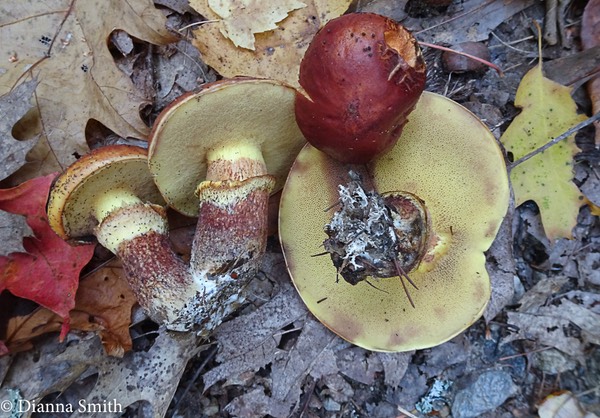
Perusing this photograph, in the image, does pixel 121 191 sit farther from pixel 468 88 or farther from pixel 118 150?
pixel 468 88

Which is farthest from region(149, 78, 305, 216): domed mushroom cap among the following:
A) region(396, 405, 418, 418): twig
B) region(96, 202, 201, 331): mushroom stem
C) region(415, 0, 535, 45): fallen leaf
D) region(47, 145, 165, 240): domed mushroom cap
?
region(396, 405, 418, 418): twig

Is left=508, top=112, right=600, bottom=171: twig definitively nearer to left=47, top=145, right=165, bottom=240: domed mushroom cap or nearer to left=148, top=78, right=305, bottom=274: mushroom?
left=148, top=78, right=305, bottom=274: mushroom

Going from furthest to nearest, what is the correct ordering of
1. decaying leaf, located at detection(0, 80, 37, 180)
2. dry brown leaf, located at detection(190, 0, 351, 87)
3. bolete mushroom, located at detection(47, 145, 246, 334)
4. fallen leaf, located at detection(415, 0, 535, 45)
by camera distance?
fallen leaf, located at detection(415, 0, 535, 45), dry brown leaf, located at detection(190, 0, 351, 87), decaying leaf, located at detection(0, 80, 37, 180), bolete mushroom, located at detection(47, 145, 246, 334)

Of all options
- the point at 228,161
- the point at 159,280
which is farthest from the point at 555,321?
the point at 159,280

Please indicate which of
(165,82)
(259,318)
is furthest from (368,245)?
(165,82)

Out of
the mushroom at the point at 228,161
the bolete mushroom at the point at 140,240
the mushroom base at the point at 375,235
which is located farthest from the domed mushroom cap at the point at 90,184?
the mushroom base at the point at 375,235

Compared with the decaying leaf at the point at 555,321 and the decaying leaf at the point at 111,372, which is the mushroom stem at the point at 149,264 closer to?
the decaying leaf at the point at 111,372
